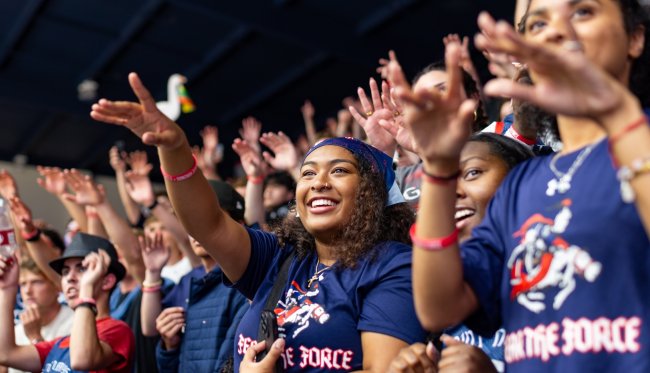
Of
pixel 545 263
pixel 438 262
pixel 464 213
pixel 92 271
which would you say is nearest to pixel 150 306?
pixel 92 271

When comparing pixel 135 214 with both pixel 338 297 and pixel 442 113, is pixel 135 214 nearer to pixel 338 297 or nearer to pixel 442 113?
pixel 338 297

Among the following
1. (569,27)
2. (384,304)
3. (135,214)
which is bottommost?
(384,304)

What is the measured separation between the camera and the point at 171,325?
9.20 ft

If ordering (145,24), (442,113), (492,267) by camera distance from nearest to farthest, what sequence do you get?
(442,113), (492,267), (145,24)

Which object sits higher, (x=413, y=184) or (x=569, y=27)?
(x=413, y=184)

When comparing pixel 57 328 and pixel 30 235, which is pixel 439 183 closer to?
pixel 57 328

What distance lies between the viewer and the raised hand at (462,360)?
4.35 ft

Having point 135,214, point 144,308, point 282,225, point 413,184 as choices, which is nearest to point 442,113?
point 282,225

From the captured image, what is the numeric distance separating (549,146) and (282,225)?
0.85 meters

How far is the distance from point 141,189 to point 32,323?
2.68 feet

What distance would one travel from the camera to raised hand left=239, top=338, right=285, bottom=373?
1.69m

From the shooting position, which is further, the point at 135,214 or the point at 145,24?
the point at 145,24

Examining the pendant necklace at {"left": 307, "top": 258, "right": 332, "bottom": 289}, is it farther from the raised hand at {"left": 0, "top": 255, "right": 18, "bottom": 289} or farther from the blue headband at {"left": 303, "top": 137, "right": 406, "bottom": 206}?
the raised hand at {"left": 0, "top": 255, "right": 18, "bottom": 289}

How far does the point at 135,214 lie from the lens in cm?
466
